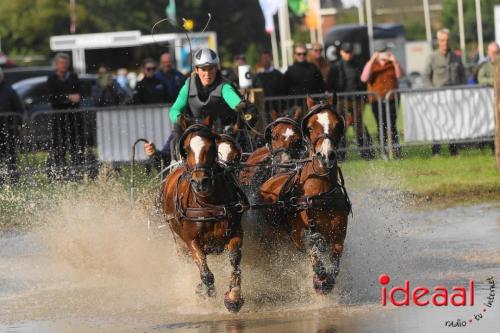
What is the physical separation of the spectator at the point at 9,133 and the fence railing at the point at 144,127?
2 cm

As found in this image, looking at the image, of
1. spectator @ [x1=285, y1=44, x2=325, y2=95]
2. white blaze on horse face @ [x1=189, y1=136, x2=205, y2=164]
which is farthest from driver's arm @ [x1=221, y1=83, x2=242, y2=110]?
spectator @ [x1=285, y1=44, x2=325, y2=95]

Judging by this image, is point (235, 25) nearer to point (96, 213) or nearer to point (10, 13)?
point (10, 13)

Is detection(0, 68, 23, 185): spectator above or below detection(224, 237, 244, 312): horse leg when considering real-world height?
above

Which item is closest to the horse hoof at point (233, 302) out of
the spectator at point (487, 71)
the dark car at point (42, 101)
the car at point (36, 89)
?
the dark car at point (42, 101)

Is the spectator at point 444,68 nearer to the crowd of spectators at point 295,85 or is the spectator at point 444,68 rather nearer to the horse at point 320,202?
the crowd of spectators at point 295,85

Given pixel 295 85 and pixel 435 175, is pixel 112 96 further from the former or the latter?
pixel 435 175

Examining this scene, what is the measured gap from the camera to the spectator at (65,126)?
20094 millimetres

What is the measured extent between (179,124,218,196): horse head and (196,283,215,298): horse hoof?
0.75 metres

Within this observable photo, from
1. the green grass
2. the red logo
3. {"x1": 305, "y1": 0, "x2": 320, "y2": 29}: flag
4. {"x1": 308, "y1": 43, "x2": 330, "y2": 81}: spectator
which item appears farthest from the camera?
{"x1": 305, "y1": 0, "x2": 320, "y2": 29}: flag

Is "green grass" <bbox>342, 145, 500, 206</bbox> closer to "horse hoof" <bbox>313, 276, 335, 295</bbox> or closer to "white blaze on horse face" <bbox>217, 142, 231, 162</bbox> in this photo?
"white blaze on horse face" <bbox>217, 142, 231, 162</bbox>

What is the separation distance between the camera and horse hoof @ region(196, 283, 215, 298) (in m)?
10.3

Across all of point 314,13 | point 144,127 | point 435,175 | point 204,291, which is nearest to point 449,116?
point 435,175

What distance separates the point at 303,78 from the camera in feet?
74.3

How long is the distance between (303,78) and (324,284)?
41.3 feet
